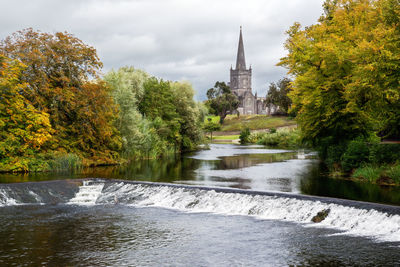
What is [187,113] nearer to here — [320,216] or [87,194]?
[87,194]

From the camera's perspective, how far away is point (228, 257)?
12.5m

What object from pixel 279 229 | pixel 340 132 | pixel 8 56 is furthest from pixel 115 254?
pixel 8 56

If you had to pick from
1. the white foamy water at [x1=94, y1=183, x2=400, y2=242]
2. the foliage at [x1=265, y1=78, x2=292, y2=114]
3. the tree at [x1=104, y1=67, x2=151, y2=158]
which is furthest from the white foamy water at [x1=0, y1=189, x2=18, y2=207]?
the foliage at [x1=265, y1=78, x2=292, y2=114]

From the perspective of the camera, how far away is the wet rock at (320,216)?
16734 millimetres

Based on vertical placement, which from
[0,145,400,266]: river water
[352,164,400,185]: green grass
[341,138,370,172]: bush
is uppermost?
[341,138,370,172]: bush

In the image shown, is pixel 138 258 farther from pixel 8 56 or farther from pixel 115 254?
pixel 8 56

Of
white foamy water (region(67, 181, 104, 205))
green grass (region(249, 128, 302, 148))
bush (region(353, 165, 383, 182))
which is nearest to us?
white foamy water (region(67, 181, 104, 205))

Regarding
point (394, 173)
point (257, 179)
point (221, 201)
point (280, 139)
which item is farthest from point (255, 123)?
point (221, 201)

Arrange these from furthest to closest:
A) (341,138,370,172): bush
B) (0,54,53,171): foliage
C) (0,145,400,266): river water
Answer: (0,54,53,171): foliage, (341,138,370,172): bush, (0,145,400,266): river water

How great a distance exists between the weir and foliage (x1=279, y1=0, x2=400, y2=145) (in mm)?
7722

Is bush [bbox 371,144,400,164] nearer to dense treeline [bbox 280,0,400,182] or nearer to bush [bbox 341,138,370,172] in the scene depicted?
dense treeline [bbox 280,0,400,182]

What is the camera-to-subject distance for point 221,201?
20.0 metres

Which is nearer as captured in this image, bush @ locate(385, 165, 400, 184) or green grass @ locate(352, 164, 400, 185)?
bush @ locate(385, 165, 400, 184)

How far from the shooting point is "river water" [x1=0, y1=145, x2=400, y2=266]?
12438mm
